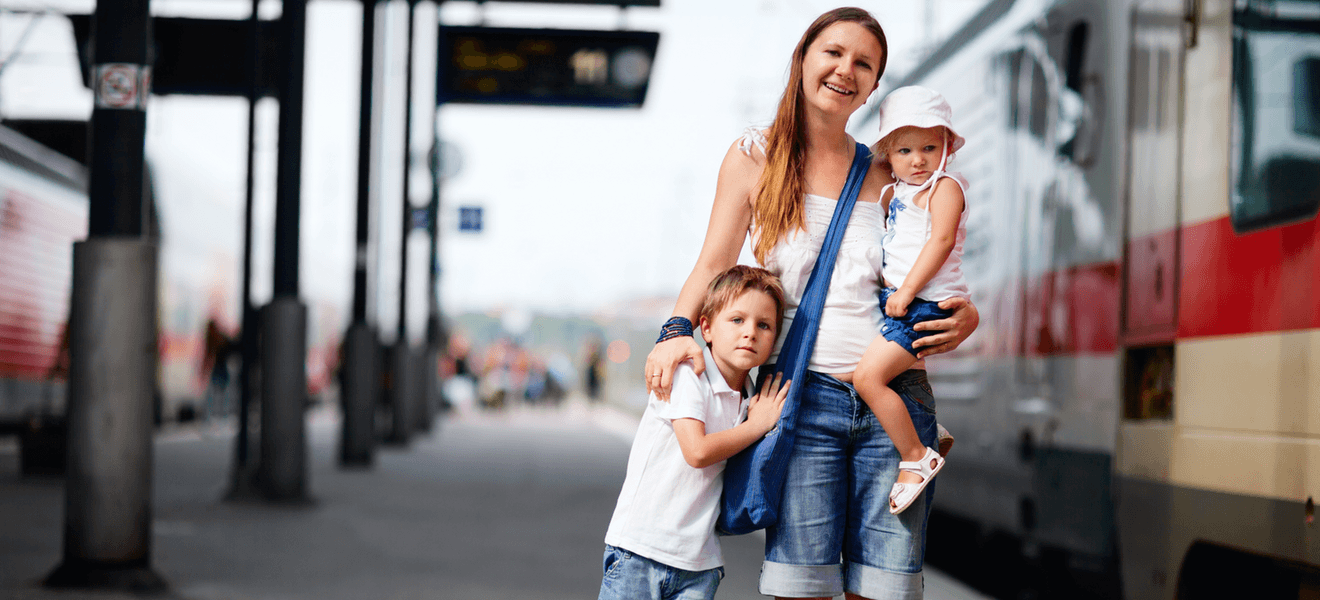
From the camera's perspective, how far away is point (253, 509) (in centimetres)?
823

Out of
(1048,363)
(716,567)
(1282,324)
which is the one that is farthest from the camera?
(1048,363)

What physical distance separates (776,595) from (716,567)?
186 millimetres

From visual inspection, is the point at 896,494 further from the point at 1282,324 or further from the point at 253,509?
the point at 253,509

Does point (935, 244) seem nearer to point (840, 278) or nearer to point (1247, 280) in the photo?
point (840, 278)

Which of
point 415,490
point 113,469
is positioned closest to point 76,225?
point 415,490

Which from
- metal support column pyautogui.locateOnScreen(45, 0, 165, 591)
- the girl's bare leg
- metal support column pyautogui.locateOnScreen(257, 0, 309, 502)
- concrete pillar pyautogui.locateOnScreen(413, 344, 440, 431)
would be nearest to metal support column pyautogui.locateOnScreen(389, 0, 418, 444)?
concrete pillar pyautogui.locateOnScreen(413, 344, 440, 431)

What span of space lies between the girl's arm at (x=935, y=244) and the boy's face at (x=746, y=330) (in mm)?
246

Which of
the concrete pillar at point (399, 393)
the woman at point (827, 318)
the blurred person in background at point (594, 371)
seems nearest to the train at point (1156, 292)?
the woman at point (827, 318)

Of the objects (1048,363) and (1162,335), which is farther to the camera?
(1048,363)

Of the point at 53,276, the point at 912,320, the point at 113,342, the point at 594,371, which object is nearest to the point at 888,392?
the point at 912,320

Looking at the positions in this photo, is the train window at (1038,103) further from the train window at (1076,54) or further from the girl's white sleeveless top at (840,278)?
the girl's white sleeveless top at (840,278)

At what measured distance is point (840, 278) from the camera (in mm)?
2527

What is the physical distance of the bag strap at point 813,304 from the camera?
250 cm

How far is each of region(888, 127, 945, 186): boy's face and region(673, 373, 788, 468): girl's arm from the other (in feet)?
1.62
